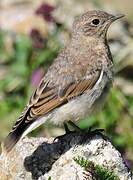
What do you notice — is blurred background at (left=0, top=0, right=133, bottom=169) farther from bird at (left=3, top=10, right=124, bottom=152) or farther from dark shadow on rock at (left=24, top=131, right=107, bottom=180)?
dark shadow on rock at (left=24, top=131, right=107, bottom=180)

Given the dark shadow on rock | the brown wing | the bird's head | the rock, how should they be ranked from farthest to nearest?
the bird's head, the brown wing, the dark shadow on rock, the rock

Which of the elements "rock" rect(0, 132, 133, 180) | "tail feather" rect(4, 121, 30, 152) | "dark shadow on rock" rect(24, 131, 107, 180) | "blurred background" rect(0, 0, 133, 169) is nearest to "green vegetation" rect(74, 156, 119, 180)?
"rock" rect(0, 132, 133, 180)

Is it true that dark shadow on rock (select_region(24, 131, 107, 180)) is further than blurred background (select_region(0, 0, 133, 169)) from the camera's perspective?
No

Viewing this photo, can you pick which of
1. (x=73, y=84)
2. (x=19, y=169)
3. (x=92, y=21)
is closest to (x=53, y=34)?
(x=92, y=21)

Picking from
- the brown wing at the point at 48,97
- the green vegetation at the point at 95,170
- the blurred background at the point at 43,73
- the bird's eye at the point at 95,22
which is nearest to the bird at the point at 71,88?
the brown wing at the point at 48,97

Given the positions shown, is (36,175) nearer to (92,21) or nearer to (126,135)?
(92,21)

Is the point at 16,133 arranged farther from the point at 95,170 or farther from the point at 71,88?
the point at 71,88
